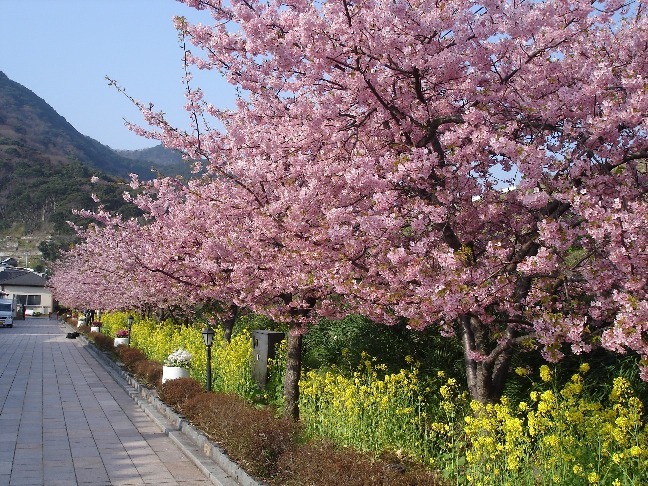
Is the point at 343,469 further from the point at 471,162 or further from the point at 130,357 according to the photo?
the point at 130,357

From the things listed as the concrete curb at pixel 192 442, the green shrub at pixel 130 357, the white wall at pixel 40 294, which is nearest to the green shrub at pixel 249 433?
the concrete curb at pixel 192 442

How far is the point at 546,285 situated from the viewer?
575 cm

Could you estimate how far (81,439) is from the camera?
9648 millimetres

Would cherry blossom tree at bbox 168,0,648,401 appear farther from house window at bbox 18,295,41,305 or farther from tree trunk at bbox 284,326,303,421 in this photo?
house window at bbox 18,295,41,305

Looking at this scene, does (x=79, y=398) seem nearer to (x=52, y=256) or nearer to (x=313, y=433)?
(x=313, y=433)

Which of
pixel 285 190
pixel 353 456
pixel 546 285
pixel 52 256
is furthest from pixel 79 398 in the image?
pixel 52 256

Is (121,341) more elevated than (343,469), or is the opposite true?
(121,341)

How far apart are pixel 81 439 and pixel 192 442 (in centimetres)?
173

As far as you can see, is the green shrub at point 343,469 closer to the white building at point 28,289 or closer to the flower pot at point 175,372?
the flower pot at point 175,372

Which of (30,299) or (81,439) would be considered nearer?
(81,439)

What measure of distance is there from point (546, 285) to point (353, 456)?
218cm

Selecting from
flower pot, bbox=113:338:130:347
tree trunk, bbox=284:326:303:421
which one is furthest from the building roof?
tree trunk, bbox=284:326:303:421

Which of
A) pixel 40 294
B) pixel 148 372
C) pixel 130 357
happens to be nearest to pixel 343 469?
pixel 148 372

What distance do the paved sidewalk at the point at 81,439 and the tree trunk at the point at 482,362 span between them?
10.2 feet
